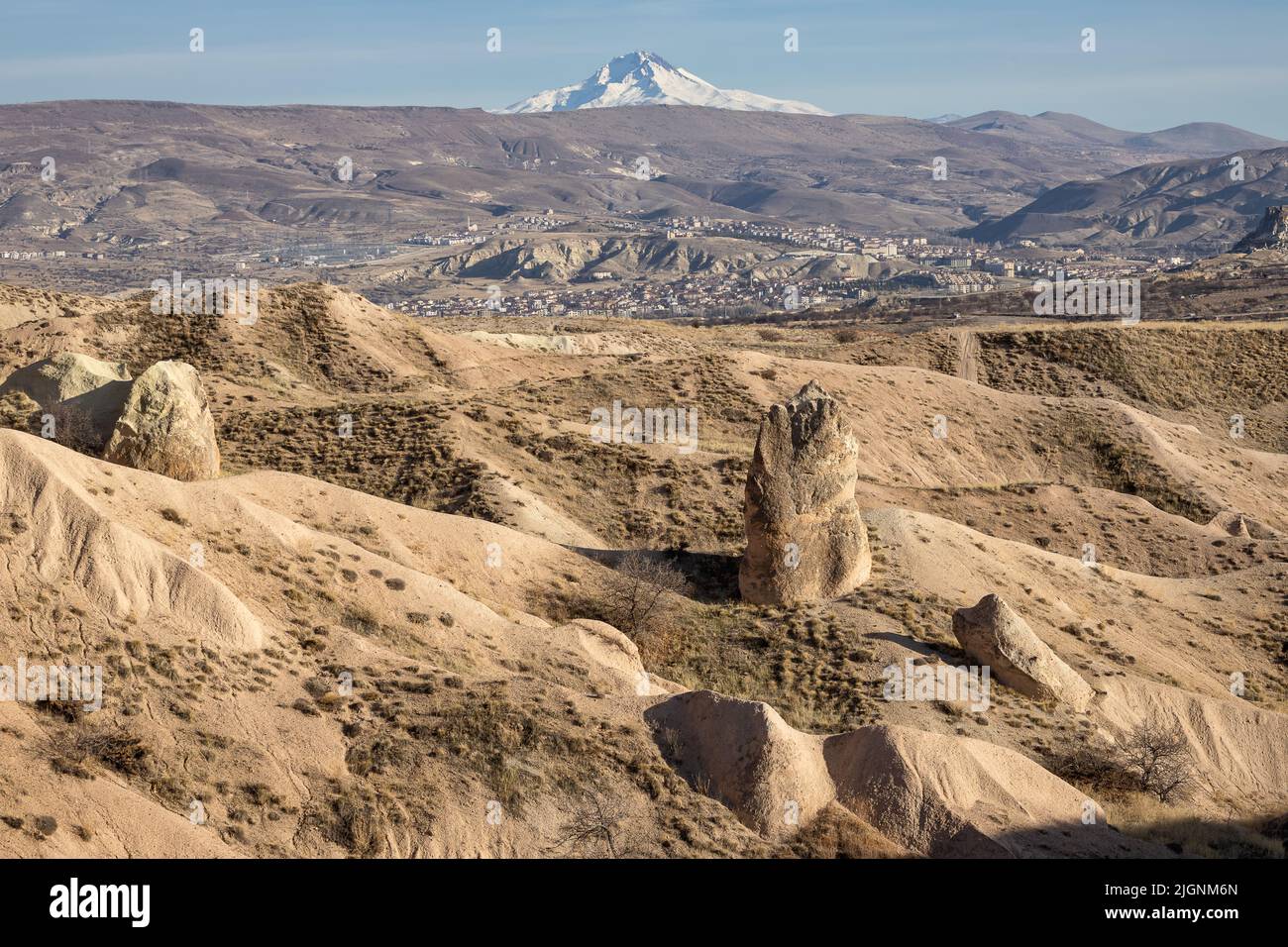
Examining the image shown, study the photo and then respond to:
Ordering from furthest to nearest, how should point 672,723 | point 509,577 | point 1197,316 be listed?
point 1197,316
point 509,577
point 672,723

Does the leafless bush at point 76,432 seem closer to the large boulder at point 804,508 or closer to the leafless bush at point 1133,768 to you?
the large boulder at point 804,508

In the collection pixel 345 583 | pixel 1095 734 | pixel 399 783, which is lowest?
pixel 1095 734

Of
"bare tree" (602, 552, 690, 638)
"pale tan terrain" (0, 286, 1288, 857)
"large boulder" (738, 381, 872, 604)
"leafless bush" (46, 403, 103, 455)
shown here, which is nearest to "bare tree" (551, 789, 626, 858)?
"pale tan terrain" (0, 286, 1288, 857)

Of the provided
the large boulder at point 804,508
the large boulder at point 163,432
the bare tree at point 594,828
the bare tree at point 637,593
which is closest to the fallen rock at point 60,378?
the large boulder at point 163,432

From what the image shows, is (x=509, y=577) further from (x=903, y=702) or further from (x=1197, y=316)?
(x=1197, y=316)

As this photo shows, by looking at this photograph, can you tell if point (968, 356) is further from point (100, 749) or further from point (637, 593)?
point (100, 749)

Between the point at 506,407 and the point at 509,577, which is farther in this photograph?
the point at 506,407
